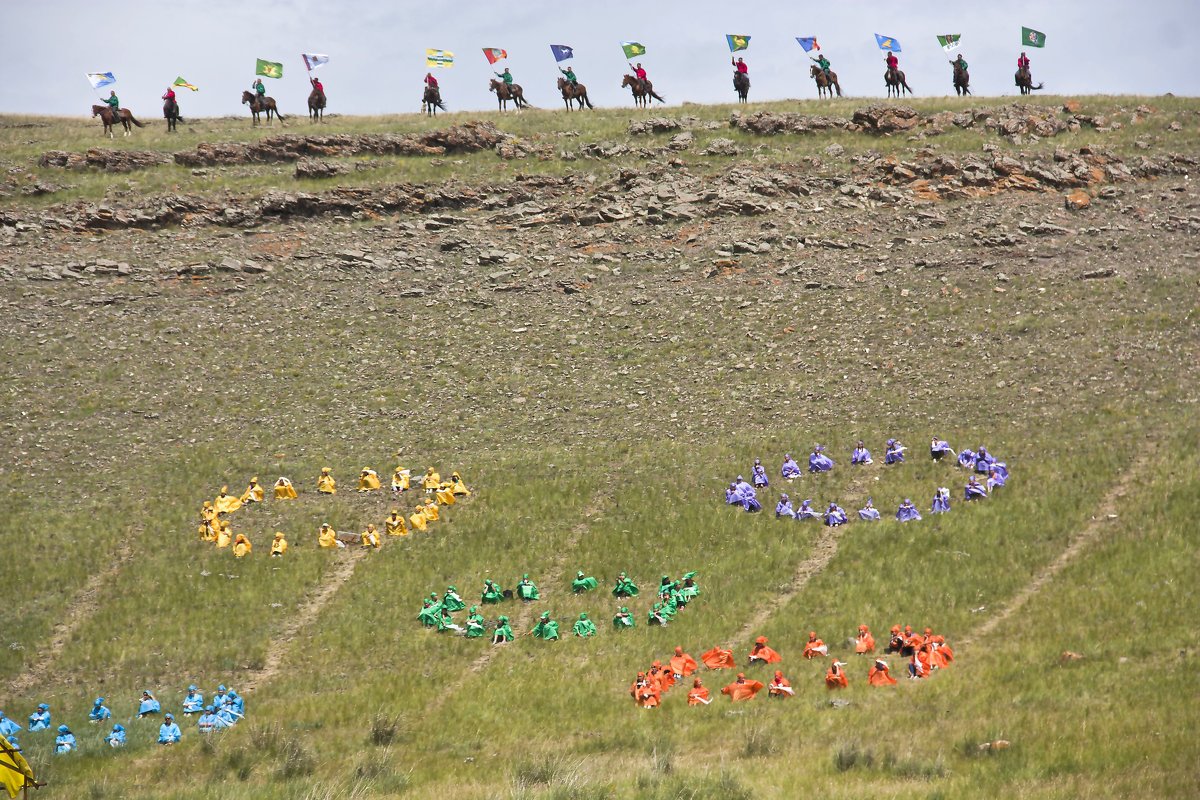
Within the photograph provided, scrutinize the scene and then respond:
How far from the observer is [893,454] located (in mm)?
34969

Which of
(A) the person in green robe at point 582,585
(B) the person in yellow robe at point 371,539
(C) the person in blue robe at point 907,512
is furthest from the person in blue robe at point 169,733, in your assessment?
(C) the person in blue robe at point 907,512

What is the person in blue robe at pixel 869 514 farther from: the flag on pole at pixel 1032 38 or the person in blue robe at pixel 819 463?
the flag on pole at pixel 1032 38

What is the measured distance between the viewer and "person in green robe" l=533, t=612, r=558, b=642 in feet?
94.4

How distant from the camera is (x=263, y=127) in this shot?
62.4 meters

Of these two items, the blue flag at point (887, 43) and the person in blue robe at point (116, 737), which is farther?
the blue flag at point (887, 43)

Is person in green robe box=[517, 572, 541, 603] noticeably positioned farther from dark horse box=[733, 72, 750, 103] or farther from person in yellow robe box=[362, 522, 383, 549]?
dark horse box=[733, 72, 750, 103]

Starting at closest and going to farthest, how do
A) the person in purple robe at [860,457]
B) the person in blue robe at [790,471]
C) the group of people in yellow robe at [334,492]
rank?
the group of people in yellow robe at [334,492], the person in blue robe at [790,471], the person in purple robe at [860,457]

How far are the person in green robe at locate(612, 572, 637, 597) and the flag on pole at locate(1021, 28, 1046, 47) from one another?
42145 mm

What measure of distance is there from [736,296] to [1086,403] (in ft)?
48.8

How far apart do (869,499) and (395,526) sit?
13888 mm

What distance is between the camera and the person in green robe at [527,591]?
30766 mm

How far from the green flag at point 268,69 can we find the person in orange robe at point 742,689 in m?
48.2

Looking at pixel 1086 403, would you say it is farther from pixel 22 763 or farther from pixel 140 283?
pixel 140 283

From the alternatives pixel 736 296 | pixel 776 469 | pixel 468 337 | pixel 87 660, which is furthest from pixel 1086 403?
pixel 87 660
